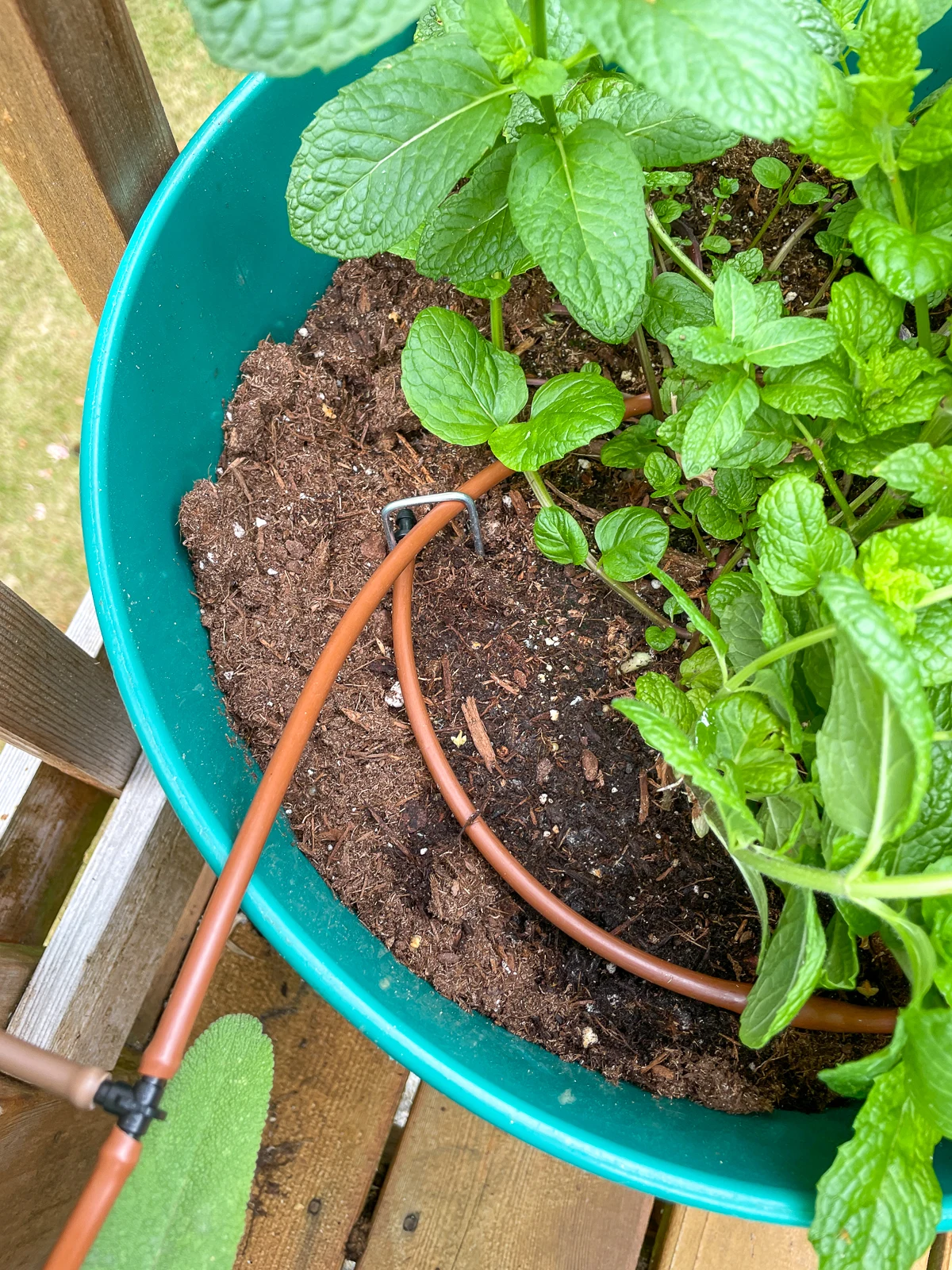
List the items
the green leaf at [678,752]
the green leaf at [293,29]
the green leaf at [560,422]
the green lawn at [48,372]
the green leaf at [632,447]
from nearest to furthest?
the green leaf at [293,29], the green leaf at [678,752], the green leaf at [560,422], the green leaf at [632,447], the green lawn at [48,372]

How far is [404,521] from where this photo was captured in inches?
34.1

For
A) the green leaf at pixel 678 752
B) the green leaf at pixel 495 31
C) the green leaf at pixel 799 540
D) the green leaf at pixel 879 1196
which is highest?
the green leaf at pixel 495 31

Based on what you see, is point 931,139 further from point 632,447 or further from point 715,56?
point 632,447

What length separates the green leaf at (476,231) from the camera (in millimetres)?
695

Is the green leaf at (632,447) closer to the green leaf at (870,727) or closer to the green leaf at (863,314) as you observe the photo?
the green leaf at (863,314)

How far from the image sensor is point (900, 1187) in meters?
0.54

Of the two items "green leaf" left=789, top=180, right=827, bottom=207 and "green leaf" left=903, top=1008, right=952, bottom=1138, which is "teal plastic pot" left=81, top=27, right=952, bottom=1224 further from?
"green leaf" left=789, top=180, right=827, bottom=207

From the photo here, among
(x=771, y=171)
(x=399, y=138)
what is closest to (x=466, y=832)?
(x=399, y=138)

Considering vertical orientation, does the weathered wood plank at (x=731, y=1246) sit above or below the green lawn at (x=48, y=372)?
below

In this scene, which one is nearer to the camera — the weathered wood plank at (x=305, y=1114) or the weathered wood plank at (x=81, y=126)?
the weathered wood plank at (x=81, y=126)

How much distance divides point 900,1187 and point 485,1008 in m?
0.34

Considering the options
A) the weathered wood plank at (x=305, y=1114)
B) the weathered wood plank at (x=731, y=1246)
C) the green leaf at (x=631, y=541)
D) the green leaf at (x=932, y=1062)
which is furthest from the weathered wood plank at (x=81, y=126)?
the weathered wood plank at (x=731, y=1246)

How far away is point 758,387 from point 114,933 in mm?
802

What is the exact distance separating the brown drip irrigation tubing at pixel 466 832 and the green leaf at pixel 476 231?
21 cm
